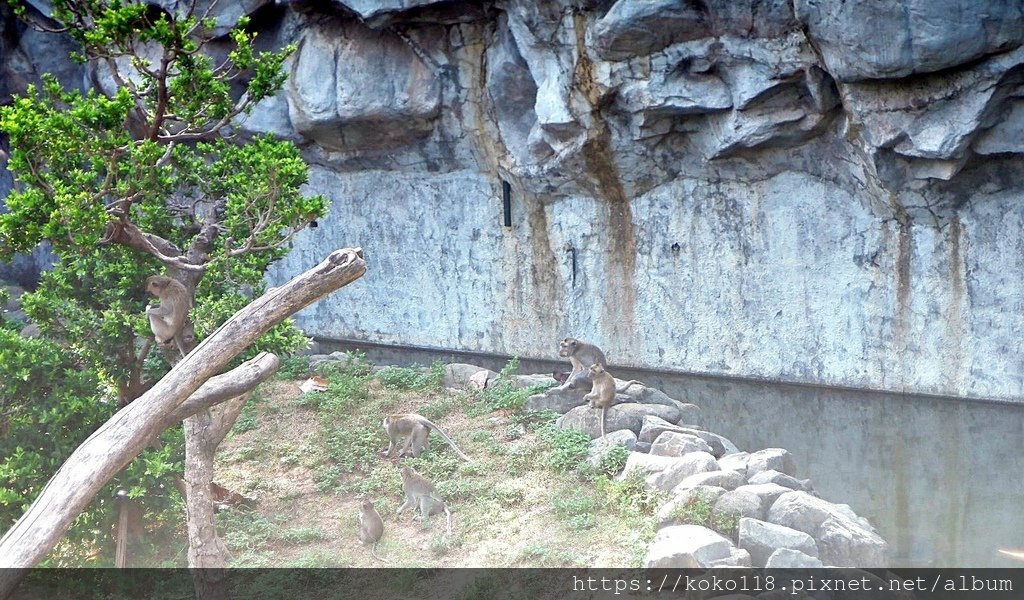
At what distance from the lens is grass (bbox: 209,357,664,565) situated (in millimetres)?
8703

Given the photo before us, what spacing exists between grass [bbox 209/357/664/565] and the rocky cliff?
519cm

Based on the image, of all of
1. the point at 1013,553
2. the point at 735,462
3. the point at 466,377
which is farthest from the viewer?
the point at 466,377

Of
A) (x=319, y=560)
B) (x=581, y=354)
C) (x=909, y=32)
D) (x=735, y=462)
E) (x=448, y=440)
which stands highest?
(x=909, y=32)

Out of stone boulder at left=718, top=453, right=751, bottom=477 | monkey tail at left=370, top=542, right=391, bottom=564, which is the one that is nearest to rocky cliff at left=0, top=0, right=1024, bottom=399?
stone boulder at left=718, top=453, right=751, bottom=477

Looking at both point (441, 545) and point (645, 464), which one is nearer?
point (441, 545)

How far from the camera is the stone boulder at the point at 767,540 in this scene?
796 cm

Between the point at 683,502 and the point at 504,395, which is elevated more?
the point at 504,395

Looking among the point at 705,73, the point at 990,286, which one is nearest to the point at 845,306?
the point at 990,286

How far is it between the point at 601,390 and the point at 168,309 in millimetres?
4782

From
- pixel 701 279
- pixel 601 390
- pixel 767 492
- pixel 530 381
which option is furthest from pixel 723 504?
pixel 701 279

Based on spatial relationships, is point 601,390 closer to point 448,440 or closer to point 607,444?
point 607,444

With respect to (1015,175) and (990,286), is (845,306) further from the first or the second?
(1015,175)

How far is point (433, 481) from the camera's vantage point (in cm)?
1006

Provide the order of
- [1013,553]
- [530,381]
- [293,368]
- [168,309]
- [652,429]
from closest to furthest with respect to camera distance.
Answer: [168,309] → [1013,553] → [652,429] → [530,381] → [293,368]
